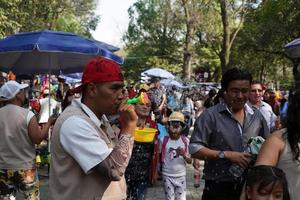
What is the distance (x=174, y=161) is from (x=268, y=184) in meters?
3.63

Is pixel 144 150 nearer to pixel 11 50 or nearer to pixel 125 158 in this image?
pixel 11 50

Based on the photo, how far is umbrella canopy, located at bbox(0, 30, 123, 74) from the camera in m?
6.43

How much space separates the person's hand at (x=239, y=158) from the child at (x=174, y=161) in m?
2.63

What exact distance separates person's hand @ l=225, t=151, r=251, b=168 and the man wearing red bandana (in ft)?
2.85

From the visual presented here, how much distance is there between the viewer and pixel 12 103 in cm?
508

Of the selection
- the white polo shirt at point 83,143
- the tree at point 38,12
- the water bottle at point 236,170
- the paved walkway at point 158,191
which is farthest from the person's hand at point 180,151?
the tree at point 38,12

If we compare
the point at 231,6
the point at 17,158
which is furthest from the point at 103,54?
the point at 231,6

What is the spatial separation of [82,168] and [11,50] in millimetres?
4349

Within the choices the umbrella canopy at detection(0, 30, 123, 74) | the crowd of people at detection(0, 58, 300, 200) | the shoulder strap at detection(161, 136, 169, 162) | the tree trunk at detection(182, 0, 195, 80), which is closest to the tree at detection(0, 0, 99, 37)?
the umbrella canopy at detection(0, 30, 123, 74)

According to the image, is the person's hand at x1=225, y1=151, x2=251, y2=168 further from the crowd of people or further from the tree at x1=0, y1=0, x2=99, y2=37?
the tree at x1=0, y1=0, x2=99, y2=37

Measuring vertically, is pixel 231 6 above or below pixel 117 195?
above

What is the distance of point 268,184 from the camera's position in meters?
2.47

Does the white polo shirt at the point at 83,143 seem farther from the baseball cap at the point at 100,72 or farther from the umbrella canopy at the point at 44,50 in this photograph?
the umbrella canopy at the point at 44,50

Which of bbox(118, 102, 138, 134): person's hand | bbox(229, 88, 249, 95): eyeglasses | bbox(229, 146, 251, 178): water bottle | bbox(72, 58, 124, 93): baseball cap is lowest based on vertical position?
bbox(229, 146, 251, 178): water bottle
